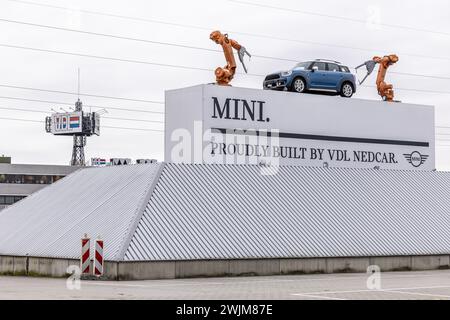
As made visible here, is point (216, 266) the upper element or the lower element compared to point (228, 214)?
lower

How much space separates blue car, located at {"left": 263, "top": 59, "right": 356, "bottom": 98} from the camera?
38500mm

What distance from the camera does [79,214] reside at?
31938 mm

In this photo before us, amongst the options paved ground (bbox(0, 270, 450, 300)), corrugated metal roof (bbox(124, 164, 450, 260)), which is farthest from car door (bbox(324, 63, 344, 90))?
paved ground (bbox(0, 270, 450, 300))

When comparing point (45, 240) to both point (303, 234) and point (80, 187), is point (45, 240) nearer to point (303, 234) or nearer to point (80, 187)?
point (80, 187)

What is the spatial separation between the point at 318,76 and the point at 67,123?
13328cm

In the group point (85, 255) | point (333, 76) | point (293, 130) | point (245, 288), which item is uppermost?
point (333, 76)

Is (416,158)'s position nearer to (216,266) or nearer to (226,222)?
(226,222)

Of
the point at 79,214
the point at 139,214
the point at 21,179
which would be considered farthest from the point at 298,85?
the point at 21,179

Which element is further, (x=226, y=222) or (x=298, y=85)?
(x=298, y=85)

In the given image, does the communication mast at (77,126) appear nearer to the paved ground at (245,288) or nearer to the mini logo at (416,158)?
the mini logo at (416,158)

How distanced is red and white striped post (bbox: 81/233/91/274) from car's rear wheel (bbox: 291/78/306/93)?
15261 millimetres

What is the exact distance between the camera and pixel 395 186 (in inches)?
1483

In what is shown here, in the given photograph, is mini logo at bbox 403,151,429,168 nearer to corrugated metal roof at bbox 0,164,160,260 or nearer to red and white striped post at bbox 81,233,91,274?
corrugated metal roof at bbox 0,164,160,260
